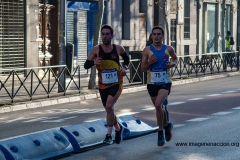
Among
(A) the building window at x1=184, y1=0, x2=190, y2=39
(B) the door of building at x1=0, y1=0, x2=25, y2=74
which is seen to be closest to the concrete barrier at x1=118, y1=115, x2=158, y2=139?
(B) the door of building at x1=0, y1=0, x2=25, y2=74

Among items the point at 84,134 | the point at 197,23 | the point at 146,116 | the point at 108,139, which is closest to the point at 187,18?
the point at 197,23

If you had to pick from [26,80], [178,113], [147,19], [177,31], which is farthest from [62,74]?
[177,31]

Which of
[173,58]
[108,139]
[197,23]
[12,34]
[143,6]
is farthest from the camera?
[197,23]

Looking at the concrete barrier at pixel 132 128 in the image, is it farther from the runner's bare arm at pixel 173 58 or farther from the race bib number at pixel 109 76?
the runner's bare arm at pixel 173 58

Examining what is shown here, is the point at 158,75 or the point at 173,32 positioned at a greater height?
the point at 173,32

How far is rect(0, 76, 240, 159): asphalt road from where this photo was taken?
1063 cm

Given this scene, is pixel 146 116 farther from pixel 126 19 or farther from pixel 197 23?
pixel 197 23

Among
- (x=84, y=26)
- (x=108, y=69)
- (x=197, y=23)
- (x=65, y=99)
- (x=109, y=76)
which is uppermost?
(x=197, y=23)

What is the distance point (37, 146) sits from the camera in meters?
9.67

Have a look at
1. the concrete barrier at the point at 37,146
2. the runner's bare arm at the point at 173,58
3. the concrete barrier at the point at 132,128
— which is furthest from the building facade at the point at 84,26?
the concrete barrier at the point at 37,146

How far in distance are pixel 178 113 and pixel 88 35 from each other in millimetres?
15455

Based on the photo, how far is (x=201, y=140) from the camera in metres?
11.2

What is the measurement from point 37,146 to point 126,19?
960 inches

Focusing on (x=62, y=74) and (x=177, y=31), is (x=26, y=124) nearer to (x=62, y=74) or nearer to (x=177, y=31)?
(x=62, y=74)
